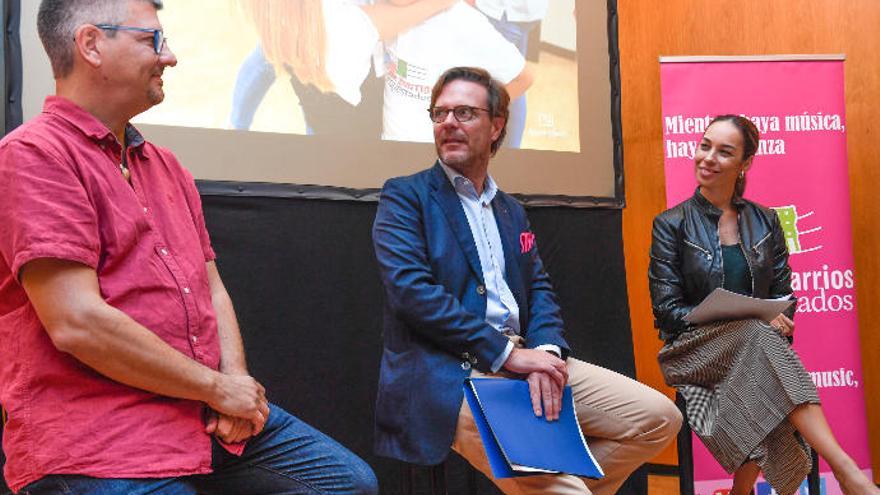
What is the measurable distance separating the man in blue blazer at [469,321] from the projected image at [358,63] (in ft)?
2.12

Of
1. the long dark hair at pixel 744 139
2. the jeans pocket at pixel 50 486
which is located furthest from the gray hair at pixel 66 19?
the long dark hair at pixel 744 139

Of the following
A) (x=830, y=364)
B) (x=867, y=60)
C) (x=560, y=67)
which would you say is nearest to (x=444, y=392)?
(x=560, y=67)

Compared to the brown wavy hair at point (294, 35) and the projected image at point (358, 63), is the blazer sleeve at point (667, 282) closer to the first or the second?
the projected image at point (358, 63)

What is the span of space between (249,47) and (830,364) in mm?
2764

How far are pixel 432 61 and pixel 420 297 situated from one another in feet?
4.58

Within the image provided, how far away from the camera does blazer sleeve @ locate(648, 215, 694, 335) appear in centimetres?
306

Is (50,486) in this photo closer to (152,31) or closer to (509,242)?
(152,31)

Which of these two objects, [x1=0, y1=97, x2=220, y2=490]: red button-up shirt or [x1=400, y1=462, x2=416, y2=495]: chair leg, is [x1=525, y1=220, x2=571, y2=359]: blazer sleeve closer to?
[x1=400, y1=462, x2=416, y2=495]: chair leg

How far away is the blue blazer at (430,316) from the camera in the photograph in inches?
89.1

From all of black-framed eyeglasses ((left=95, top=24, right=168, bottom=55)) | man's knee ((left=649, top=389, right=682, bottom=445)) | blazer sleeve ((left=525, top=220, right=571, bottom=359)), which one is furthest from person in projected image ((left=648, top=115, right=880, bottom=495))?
black-framed eyeglasses ((left=95, top=24, right=168, bottom=55))

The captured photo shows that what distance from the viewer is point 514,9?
3629mm

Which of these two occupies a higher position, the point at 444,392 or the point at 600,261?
the point at 600,261

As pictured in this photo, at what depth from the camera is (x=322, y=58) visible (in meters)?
3.18

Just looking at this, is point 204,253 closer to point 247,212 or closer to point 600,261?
point 247,212
